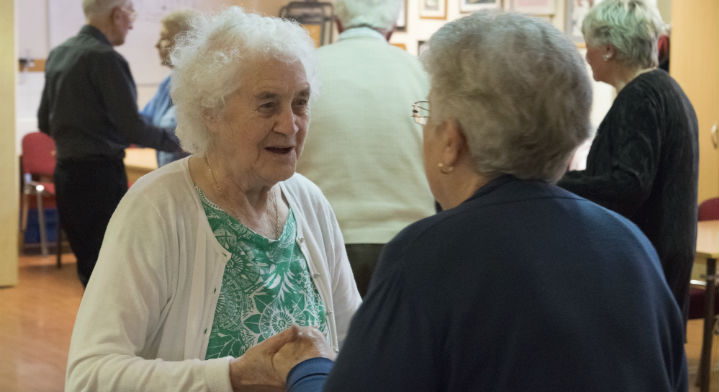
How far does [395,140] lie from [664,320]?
5.25ft

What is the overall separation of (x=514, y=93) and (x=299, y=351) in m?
0.66

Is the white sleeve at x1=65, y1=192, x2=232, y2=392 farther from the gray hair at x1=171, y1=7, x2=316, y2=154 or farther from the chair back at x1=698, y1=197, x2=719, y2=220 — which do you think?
the chair back at x1=698, y1=197, x2=719, y2=220

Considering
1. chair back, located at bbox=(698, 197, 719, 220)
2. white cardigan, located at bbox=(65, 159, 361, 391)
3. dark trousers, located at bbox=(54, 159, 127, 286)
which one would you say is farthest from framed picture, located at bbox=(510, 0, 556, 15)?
white cardigan, located at bbox=(65, 159, 361, 391)

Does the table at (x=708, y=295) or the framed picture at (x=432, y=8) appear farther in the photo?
the framed picture at (x=432, y=8)

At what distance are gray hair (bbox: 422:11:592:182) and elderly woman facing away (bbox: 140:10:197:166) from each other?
3093mm

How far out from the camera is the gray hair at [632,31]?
2947 mm

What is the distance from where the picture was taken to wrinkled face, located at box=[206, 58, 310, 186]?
6.01 feet

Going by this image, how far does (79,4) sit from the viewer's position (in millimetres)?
8250

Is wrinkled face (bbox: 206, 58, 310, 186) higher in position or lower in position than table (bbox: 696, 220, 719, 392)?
higher

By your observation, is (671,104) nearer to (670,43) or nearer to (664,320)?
(664,320)

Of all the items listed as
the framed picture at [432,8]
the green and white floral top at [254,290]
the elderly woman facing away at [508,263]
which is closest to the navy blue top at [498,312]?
the elderly woman facing away at [508,263]

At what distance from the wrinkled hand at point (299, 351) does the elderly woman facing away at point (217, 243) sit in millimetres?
33

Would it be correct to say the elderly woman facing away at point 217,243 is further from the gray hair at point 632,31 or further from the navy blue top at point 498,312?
the gray hair at point 632,31

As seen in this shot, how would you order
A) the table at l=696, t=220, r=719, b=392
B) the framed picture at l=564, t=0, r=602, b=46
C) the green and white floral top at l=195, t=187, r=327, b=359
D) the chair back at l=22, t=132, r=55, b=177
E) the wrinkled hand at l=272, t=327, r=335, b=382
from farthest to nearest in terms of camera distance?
the chair back at l=22, t=132, r=55, b=177
the framed picture at l=564, t=0, r=602, b=46
the table at l=696, t=220, r=719, b=392
the green and white floral top at l=195, t=187, r=327, b=359
the wrinkled hand at l=272, t=327, r=335, b=382
